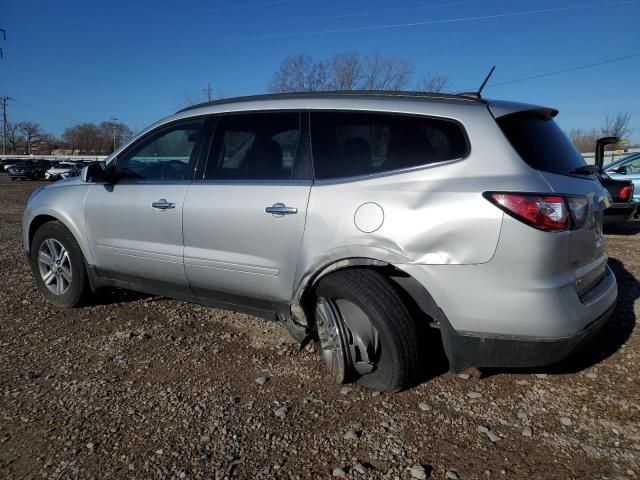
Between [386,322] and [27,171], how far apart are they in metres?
42.2

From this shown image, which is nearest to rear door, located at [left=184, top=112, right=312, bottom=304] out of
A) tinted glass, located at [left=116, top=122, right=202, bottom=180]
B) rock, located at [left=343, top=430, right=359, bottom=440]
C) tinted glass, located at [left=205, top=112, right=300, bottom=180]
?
tinted glass, located at [left=205, top=112, right=300, bottom=180]

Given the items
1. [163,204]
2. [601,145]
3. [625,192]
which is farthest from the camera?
[625,192]

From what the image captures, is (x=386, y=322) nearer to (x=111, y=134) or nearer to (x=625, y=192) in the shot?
(x=625, y=192)

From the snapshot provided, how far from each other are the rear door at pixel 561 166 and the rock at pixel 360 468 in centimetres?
145

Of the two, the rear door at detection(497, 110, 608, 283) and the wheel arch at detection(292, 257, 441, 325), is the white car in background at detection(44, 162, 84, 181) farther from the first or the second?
the rear door at detection(497, 110, 608, 283)

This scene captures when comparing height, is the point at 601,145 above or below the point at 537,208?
above

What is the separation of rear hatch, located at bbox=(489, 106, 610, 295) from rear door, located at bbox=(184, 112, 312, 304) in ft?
4.09

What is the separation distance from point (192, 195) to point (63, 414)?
158 cm

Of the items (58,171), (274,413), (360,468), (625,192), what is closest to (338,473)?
(360,468)

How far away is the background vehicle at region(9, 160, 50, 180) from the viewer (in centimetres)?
3781

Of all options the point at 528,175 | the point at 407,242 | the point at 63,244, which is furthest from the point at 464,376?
the point at 63,244

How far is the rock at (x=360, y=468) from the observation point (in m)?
2.26

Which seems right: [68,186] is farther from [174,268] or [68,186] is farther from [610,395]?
[610,395]

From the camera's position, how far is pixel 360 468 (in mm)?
2277
